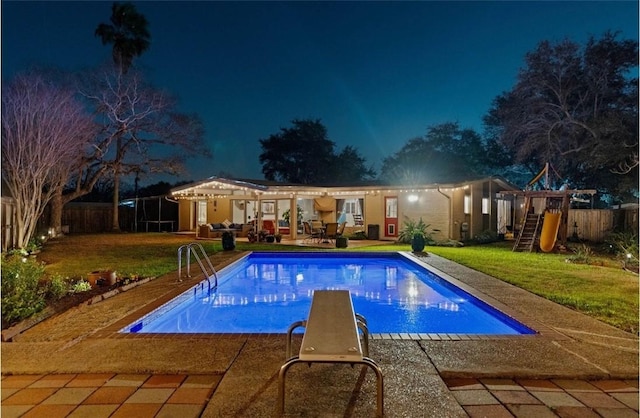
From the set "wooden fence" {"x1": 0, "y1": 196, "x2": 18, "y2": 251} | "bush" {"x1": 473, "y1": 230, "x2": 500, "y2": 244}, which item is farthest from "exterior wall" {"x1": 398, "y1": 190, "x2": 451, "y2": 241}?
"wooden fence" {"x1": 0, "y1": 196, "x2": 18, "y2": 251}

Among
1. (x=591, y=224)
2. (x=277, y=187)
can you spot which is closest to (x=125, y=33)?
(x=277, y=187)

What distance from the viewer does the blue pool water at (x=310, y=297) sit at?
541 cm

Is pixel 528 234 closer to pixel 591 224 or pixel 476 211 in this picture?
pixel 476 211

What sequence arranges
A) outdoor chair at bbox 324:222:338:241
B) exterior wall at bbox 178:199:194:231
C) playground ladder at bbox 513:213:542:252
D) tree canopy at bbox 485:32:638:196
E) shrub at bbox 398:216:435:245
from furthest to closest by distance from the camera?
1. exterior wall at bbox 178:199:194:231
2. tree canopy at bbox 485:32:638:196
3. outdoor chair at bbox 324:222:338:241
4. shrub at bbox 398:216:435:245
5. playground ladder at bbox 513:213:542:252

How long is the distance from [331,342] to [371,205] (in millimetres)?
16050

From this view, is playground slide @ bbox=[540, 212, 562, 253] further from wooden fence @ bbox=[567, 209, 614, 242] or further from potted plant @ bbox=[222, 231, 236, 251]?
potted plant @ bbox=[222, 231, 236, 251]

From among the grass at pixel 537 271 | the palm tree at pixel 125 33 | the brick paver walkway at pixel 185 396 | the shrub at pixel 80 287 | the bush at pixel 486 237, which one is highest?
the palm tree at pixel 125 33

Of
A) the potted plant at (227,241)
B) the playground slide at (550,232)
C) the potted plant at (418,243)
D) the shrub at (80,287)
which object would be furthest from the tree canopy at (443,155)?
the shrub at (80,287)

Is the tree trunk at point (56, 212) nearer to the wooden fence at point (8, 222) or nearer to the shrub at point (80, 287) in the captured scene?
the wooden fence at point (8, 222)

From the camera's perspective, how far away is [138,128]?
21.3m

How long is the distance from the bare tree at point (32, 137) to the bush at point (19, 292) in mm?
7742

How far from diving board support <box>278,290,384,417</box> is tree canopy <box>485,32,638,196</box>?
18.6 metres

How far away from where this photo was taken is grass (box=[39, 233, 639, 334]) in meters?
5.50

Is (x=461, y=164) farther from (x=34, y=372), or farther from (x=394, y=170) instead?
(x=34, y=372)
